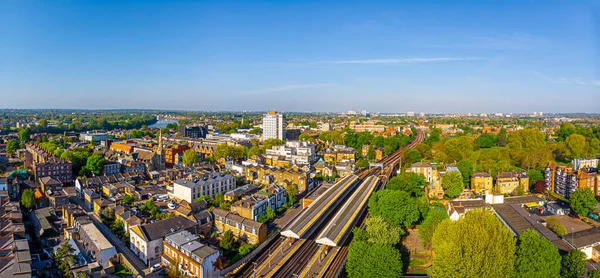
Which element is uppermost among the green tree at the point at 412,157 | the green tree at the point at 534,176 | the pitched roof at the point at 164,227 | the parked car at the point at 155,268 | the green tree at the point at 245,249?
the green tree at the point at 412,157

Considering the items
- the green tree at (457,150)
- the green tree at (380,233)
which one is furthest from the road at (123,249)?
the green tree at (457,150)

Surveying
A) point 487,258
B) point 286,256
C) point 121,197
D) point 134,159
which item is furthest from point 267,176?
point 487,258

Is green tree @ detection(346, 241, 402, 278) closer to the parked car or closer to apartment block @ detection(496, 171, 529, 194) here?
the parked car

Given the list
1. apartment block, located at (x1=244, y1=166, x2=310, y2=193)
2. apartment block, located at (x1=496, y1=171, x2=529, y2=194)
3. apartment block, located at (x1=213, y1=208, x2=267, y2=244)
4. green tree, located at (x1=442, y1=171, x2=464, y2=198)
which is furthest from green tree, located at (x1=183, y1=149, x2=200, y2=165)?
apartment block, located at (x1=496, y1=171, x2=529, y2=194)

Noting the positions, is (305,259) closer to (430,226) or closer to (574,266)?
(430,226)

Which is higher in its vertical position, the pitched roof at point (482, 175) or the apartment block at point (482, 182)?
the pitched roof at point (482, 175)

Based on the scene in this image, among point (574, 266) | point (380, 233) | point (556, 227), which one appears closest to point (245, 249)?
point (380, 233)

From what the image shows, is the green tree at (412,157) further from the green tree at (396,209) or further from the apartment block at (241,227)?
the apartment block at (241,227)
